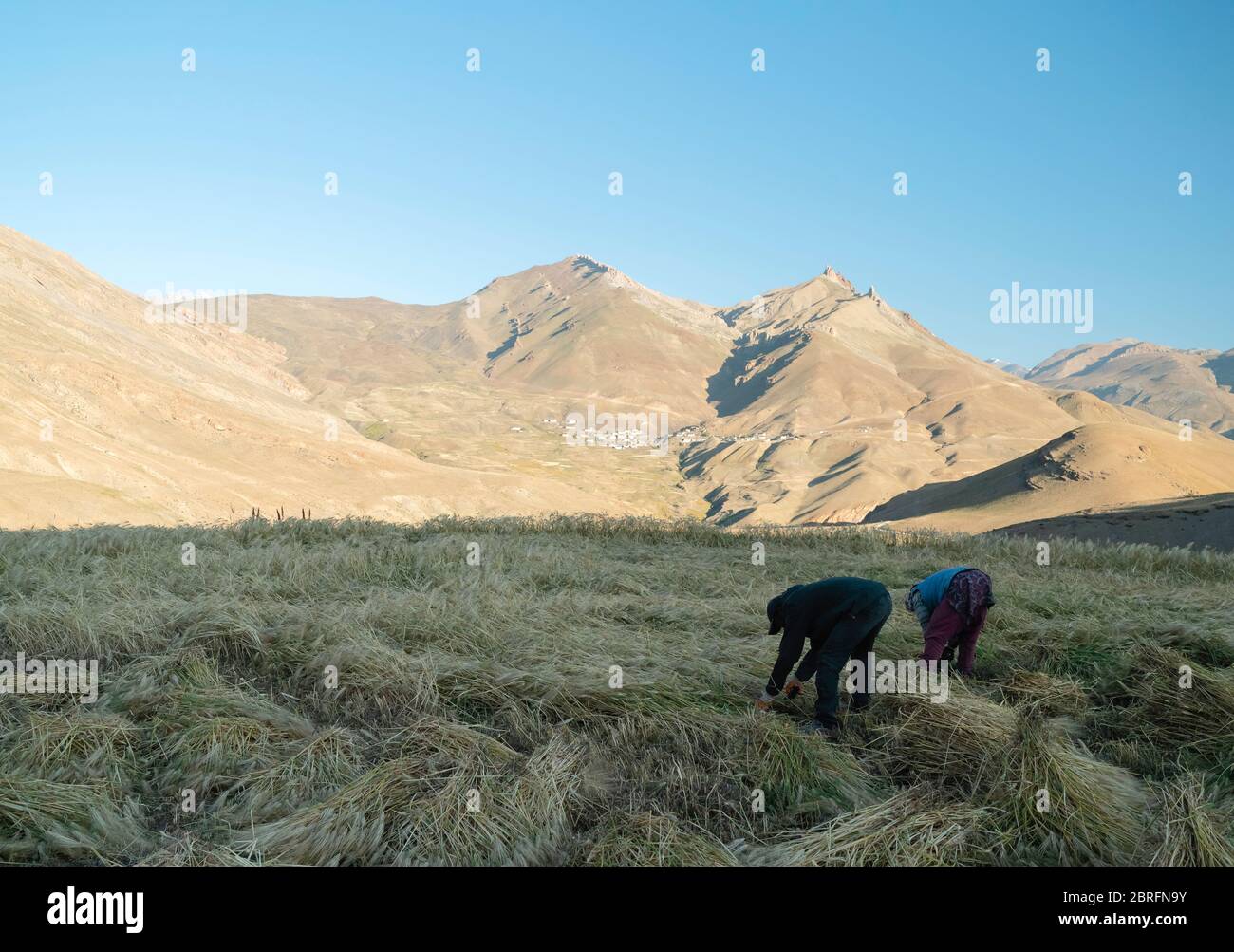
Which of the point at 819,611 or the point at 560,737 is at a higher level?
the point at 819,611

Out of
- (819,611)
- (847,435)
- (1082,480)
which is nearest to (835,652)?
(819,611)

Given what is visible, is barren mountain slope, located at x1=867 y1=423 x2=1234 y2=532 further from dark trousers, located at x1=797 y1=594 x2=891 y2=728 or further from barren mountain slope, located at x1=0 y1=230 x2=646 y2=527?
dark trousers, located at x1=797 y1=594 x2=891 y2=728

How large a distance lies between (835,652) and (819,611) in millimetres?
306

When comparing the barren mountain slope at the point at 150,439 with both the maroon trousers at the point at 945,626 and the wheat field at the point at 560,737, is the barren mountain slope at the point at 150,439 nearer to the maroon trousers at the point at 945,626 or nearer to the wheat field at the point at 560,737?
the wheat field at the point at 560,737

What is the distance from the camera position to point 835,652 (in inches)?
218

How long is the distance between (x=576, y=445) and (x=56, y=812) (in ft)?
405

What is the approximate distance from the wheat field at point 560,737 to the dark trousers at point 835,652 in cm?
23

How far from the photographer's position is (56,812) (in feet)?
13.7

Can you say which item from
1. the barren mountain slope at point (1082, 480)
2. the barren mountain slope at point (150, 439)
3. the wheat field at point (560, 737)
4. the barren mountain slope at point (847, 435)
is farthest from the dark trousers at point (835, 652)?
the barren mountain slope at point (847, 435)

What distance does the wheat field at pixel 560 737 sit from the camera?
4070 millimetres

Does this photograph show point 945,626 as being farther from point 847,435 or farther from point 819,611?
point 847,435

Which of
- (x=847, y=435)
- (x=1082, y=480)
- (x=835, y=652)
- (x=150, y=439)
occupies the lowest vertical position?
(x=835, y=652)

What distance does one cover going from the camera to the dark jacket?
5.60 metres
